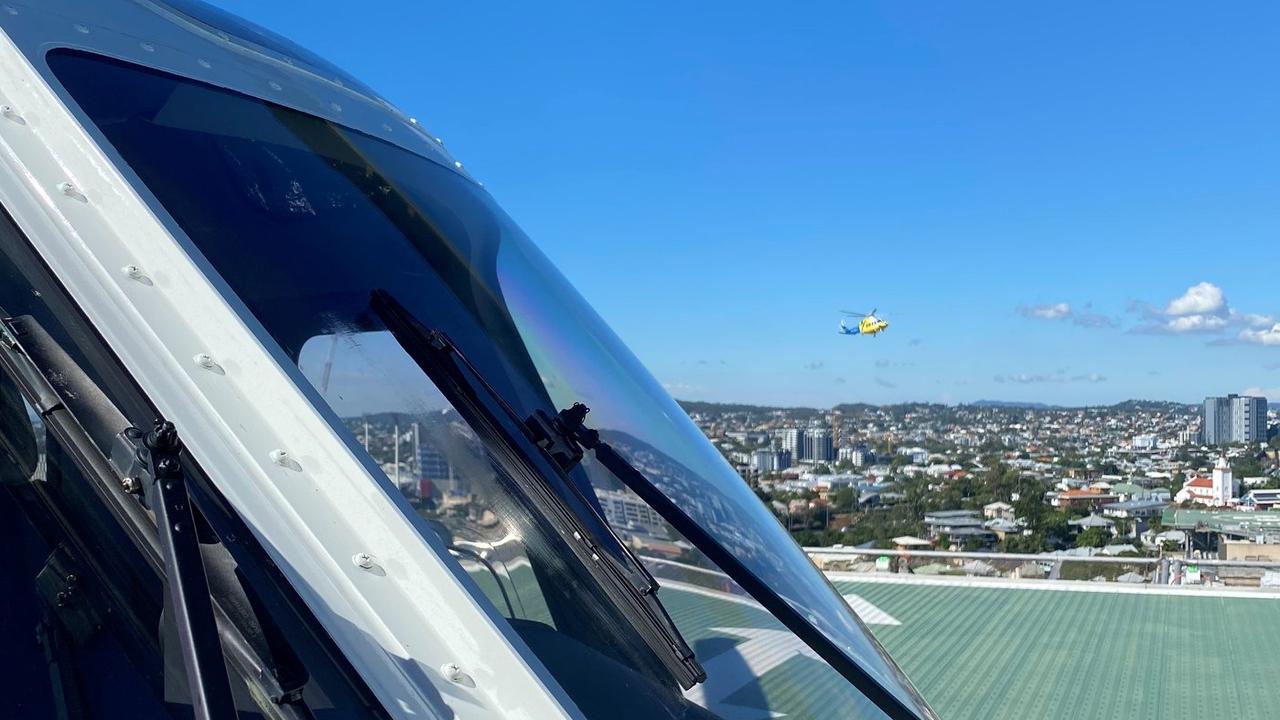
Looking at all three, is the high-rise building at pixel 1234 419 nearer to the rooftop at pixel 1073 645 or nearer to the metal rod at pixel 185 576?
the rooftop at pixel 1073 645

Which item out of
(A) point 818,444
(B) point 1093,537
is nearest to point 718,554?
(B) point 1093,537

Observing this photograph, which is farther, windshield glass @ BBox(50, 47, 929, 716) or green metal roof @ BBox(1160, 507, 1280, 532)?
green metal roof @ BBox(1160, 507, 1280, 532)

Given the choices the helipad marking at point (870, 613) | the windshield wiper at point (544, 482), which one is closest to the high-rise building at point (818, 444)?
the helipad marking at point (870, 613)

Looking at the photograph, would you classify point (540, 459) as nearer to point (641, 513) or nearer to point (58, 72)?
point (641, 513)

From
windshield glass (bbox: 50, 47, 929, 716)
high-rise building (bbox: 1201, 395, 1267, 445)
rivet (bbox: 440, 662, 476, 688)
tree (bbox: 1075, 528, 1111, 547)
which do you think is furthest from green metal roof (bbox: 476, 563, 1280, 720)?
high-rise building (bbox: 1201, 395, 1267, 445)

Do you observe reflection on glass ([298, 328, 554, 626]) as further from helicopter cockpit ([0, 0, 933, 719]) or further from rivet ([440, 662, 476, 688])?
rivet ([440, 662, 476, 688])

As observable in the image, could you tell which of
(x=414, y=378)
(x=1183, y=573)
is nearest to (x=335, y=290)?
(x=414, y=378)

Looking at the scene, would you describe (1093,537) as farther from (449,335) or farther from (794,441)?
(449,335)
